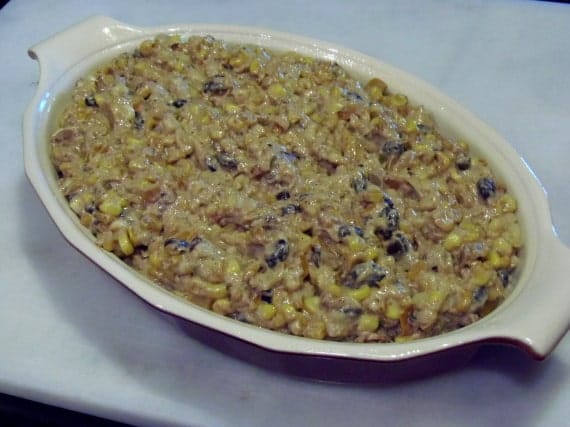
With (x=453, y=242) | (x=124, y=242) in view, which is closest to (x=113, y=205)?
(x=124, y=242)

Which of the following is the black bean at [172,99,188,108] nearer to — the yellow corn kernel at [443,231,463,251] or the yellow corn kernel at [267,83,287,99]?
the yellow corn kernel at [267,83,287,99]

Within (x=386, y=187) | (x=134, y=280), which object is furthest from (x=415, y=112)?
(x=134, y=280)

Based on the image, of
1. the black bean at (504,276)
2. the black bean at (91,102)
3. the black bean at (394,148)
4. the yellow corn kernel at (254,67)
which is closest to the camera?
the black bean at (504,276)

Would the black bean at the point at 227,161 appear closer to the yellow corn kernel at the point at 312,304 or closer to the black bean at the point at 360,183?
the black bean at the point at 360,183

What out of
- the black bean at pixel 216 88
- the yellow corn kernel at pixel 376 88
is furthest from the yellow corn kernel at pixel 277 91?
the yellow corn kernel at pixel 376 88

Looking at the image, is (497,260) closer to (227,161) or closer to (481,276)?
(481,276)

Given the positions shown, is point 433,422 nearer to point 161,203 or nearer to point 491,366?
point 491,366
